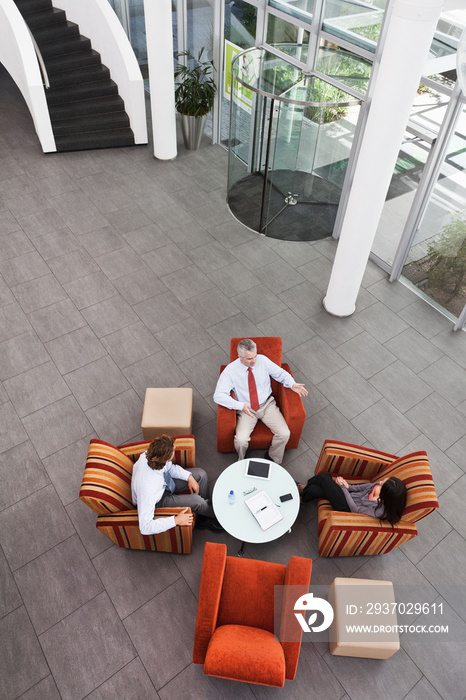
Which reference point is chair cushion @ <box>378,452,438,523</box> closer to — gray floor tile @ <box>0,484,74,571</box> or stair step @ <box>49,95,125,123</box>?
gray floor tile @ <box>0,484,74,571</box>

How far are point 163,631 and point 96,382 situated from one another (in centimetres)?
252

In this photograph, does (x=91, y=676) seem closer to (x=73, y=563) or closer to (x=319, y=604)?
(x=73, y=563)

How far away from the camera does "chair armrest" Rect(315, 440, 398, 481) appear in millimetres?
4324

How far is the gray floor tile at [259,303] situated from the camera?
6.21m

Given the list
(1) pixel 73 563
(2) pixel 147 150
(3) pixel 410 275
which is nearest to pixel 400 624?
(1) pixel 73 563

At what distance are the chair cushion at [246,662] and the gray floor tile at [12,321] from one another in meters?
4.05

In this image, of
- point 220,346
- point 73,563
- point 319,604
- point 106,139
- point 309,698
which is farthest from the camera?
point 106,139

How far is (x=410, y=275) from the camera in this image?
21.9ft

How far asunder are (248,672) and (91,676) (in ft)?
4.07

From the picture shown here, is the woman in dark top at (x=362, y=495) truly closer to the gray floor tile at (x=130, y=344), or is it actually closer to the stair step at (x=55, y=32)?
the gray floor tile at (x=130, y=344)

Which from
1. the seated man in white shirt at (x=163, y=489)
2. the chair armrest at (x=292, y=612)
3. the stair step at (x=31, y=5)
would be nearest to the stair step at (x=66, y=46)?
the stair step at (x=31, y=5)

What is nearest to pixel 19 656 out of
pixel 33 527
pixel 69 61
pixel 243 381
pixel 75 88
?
pixel 33 527

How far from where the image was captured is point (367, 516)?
13.0ft

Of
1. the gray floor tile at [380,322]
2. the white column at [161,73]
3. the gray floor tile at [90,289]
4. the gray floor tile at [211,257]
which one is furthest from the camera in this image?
the white column at [161,73]
